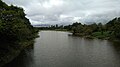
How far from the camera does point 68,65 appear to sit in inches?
1042

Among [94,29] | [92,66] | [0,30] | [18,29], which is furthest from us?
[94,29]

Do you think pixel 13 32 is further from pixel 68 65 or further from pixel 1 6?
pixel 68 65

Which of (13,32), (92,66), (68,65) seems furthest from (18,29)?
(92,66)

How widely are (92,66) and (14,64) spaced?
12.1 m

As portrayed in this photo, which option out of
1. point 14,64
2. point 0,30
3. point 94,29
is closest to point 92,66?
point 14,64

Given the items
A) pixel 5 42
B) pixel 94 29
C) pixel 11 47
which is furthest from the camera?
pixel 94 29

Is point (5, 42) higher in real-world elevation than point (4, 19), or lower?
lower

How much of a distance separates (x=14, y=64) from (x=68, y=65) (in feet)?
27.6

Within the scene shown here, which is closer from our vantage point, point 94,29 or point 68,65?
point 68,65

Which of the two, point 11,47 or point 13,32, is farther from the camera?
point 11,47

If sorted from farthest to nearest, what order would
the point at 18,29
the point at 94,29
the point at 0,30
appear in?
the point at 94,29 → the point at 18,29 → the point at 0,30

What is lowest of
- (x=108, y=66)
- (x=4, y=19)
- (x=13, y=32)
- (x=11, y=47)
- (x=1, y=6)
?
(x=108, y=66)

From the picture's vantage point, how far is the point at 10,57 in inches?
1144

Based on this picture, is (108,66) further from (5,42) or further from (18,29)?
(5,42)
